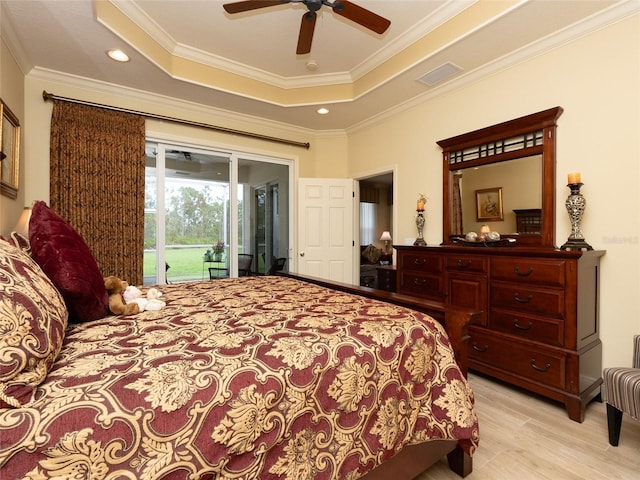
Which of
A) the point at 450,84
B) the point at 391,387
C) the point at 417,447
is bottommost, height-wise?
the point at 417,447

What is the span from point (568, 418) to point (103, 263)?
4123 mm

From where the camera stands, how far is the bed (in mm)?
706

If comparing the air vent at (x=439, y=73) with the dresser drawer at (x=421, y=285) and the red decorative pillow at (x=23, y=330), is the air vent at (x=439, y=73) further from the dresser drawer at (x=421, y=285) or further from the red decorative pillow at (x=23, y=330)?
the red decorative pillow at (x=23, y=330)

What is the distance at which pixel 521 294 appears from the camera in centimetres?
230

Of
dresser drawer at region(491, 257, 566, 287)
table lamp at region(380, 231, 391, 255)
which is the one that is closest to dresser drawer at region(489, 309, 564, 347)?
dresser drawer at region(491, 257, 566, 287)

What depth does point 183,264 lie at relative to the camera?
3885 millimetres

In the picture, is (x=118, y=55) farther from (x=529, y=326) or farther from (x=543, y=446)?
(x=543, y=446)

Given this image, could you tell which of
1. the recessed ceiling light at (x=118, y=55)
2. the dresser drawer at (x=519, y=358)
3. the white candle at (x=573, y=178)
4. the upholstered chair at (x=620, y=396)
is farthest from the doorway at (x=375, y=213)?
the upholstered chair at (x=620, y=396)

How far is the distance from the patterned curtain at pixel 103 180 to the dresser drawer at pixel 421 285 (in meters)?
2.84

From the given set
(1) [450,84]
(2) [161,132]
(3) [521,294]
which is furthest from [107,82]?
(3) [521,294]

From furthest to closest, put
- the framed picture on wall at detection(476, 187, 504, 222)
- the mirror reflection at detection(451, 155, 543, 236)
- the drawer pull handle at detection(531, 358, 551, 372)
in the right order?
the framed picture on wall at detection(476, 187, 504, 222)
the mirror reflection at detection(451, 155, 543, 236)
the drawer pull handle at detection(531, 358, 551, 372)

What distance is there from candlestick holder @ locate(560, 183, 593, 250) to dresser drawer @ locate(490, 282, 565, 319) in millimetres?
369

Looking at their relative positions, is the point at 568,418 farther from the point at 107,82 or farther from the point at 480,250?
the point at 107,82

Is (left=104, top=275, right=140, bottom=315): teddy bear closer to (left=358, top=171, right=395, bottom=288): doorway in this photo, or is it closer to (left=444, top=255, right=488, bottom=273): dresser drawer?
(left=444, top=255, right=488, bottom=273): dresser drawer
